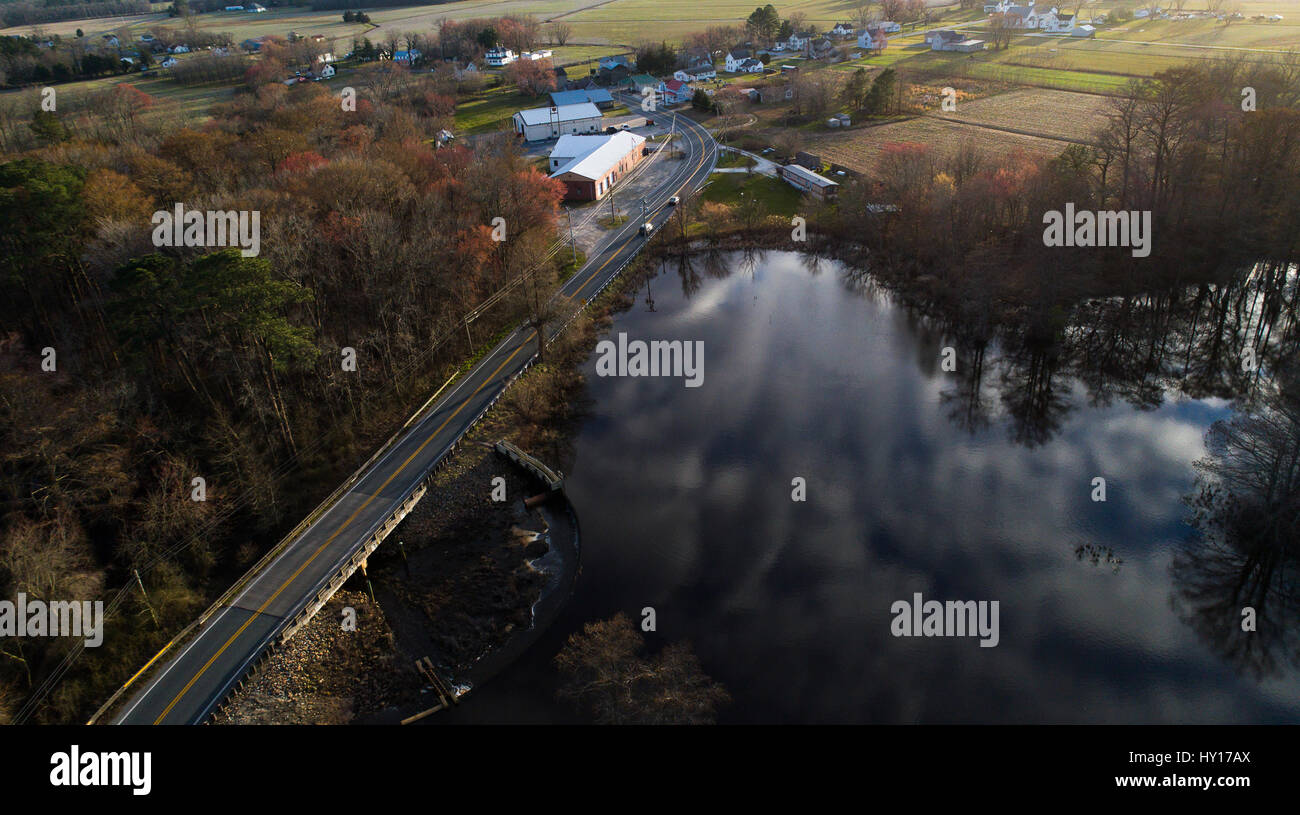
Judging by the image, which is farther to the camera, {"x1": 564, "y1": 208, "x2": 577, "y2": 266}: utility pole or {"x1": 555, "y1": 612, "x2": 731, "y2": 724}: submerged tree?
{"x1": 564, "y1": 208, "x2": 577, "y2": 266}: utility pole

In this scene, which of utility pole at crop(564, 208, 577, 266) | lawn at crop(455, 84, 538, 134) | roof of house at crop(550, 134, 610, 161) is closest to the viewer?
utility pole at crop(564, 208, 577, 266)

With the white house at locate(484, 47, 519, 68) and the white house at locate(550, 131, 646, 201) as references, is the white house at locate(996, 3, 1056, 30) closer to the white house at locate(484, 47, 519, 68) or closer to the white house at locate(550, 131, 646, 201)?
the white house at locate(550, 131, 646, 201)

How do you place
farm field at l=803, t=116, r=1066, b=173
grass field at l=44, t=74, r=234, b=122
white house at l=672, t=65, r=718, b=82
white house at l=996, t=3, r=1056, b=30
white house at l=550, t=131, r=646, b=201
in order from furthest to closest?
1. white house at l=996, t=3, r=1056, b=30
2. white house at l=672, t=65, r=718, b=82
3. grass field at l=44, t=74, r=234, b=122
4. farm field at l=803, t=116, r=1066, b=173
5. white house at l=550, t=131, r=646, b=201

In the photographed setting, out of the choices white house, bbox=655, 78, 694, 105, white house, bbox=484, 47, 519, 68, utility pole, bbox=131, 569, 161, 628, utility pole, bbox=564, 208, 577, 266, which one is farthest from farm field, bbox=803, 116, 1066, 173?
white house, bbox=484, 47, 519, 68

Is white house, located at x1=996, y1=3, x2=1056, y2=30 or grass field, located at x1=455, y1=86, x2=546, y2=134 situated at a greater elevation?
white house, located at x1=996, y1=3, x2=1056, y2=30

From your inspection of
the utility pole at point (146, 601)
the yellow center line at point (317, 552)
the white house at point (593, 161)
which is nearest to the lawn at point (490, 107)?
the white house at point (593, 161)

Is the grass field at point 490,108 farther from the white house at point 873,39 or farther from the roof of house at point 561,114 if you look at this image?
the white house at point 873,39

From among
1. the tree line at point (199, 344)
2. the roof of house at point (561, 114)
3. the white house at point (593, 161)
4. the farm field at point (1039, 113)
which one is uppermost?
the roof of house at point (561, 114)

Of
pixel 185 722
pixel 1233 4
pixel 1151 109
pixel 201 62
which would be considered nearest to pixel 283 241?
pixel 185 722
